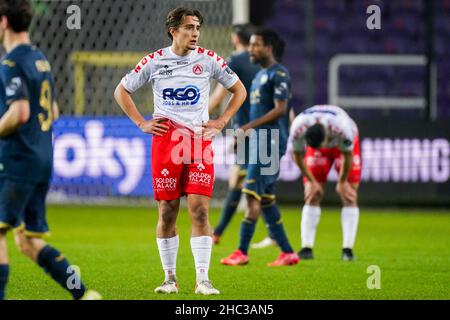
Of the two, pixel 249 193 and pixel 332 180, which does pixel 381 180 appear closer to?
pixel 332 180

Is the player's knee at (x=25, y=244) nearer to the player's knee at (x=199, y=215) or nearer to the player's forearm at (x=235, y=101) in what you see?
the player's knee at (x=199, y=215)

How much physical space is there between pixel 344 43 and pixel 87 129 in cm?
657

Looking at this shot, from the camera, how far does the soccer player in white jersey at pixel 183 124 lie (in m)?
7.34

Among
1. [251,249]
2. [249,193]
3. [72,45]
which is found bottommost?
[251,249]

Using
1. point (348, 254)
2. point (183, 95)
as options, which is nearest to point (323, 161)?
point (348, 254)

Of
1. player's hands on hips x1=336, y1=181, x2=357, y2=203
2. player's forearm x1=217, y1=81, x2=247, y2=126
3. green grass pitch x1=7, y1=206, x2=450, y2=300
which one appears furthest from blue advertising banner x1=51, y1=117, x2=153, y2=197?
player's forearm x1=217, y1=81, x2=247, y2=126

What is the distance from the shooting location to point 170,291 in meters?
7.36

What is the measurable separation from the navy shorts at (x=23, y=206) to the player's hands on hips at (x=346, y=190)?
13.8 ft

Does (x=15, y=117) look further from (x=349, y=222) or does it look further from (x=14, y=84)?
(x=349, y=222)

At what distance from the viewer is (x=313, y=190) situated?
10.0 metres

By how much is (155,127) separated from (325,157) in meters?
3.12

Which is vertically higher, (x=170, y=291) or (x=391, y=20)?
(x=391, y=20)

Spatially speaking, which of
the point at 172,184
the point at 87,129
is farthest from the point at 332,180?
the point at 172,184

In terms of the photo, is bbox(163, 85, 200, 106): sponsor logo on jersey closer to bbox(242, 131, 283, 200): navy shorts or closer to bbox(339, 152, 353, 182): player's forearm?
bbox(242, 131, 283, 200): navy shorts
